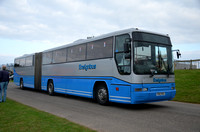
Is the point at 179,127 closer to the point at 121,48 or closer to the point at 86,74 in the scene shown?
the point at 121,48

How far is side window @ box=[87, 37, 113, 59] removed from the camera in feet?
33.5

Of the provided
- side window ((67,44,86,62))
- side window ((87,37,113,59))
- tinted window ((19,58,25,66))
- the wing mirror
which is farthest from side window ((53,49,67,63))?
tinted window ((19,58,25,66))

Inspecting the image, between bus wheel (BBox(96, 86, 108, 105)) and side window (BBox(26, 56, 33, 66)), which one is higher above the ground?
side window (BBox(26, 56, 33, 66))

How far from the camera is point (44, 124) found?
5.89m

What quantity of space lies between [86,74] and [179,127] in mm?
6786

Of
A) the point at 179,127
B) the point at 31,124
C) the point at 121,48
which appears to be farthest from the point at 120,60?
the point at 31,124

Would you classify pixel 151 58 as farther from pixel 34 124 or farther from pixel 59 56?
pixel 59 56

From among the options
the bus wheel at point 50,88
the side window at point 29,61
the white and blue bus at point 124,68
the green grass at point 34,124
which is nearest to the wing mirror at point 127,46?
the white and blue bus at point 124,68

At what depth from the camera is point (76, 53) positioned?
13086 mm

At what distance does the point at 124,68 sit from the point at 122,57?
1.75 feet

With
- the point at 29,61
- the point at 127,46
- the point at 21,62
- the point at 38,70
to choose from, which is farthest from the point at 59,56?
the point at 21,62

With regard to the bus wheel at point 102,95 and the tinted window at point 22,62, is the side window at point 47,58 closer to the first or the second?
the tinted window at point 22,62

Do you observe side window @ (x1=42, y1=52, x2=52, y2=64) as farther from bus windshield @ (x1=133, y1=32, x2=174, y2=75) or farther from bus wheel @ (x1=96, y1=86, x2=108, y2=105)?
bus windshield @ (x1=133, y1=32, x2=174, y2=75)

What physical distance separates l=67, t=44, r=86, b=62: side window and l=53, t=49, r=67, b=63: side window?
2.05 ft
